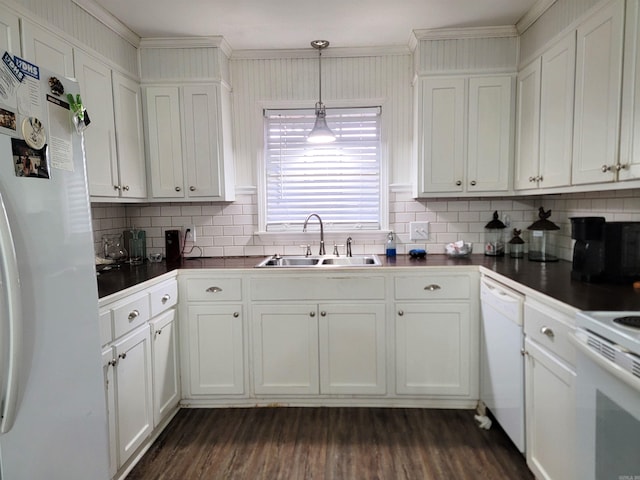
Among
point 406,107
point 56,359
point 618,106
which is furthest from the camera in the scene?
point 406,107

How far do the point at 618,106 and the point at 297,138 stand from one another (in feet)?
6.65

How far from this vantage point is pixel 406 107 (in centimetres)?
289

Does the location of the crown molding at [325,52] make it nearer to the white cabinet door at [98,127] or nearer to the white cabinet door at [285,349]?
the white cabinet door at [98,127]

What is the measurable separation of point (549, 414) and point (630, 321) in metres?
0.62

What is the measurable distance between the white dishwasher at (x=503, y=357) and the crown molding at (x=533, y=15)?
1.64 m

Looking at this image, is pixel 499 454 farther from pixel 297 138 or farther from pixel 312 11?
pixel 312 11

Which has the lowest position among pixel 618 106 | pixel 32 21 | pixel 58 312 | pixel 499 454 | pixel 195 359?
pixel 499 454

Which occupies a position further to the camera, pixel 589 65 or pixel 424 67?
pixel 424 67

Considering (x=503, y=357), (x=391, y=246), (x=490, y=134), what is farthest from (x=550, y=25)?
(x=503, y=357)

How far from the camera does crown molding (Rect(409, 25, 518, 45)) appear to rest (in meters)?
2.51

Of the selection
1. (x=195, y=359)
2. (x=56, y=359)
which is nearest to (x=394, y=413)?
(x=195, y=359)

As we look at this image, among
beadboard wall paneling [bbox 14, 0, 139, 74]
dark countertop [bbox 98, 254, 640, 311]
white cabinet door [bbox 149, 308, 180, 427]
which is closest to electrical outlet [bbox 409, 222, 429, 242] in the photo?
dark countertop [bbox 98, 254, 640, 311]

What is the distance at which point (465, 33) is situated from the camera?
2531 millimetres

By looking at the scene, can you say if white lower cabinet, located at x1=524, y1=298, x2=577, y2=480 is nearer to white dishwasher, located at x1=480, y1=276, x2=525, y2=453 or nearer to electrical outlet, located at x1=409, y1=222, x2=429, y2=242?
white dishwasher, located at x1=480, y1=276, x2=525, y2=453
